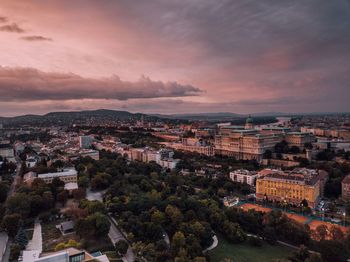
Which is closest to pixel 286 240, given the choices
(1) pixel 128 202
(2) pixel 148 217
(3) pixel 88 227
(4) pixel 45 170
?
(2) pixel 148 217

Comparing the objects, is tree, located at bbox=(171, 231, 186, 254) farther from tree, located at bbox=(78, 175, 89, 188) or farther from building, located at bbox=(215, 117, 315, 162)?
building, located at bbox=(215, 117, 315, 162)

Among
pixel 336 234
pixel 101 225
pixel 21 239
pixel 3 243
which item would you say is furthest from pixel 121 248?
pixel 336 234

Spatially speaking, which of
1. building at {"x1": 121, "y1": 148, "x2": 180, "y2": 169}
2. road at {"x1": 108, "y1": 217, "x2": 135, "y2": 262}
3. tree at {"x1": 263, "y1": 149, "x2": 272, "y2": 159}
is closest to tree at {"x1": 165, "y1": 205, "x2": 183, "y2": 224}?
road at {"x1": 108, "y1": 217, "x2": 135, "y2": 262}

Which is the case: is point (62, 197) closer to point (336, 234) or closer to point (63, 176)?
point (63, 176)

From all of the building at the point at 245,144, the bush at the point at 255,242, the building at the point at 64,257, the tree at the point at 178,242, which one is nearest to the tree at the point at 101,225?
the building at the point at 64,257

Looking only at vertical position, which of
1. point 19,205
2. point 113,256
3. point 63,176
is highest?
point 63,176

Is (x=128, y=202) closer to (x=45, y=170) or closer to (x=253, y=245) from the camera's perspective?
(x=253, y=245)
